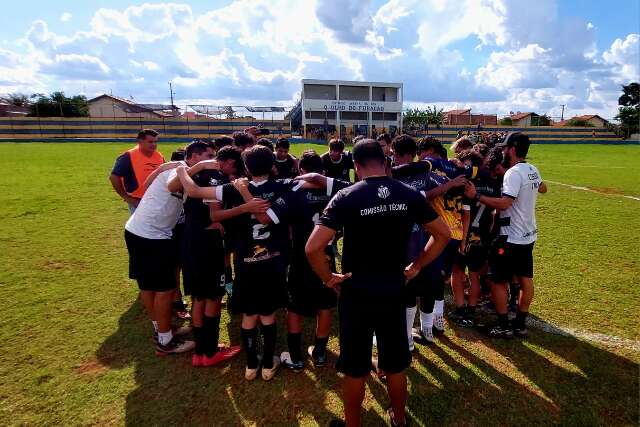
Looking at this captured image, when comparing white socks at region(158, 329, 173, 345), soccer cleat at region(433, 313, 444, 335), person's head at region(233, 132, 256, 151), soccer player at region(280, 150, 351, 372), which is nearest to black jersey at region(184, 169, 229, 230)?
soccer player at region(280, 150, 351, 372)

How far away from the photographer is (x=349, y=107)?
64000 millimetres

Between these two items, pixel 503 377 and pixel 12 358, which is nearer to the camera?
pixel 503 377

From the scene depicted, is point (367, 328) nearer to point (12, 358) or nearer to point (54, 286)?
point (12, 358)

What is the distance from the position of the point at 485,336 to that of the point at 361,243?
9.23 feet

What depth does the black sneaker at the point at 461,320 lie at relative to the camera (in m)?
4.60

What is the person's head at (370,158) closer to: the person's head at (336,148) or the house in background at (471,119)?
the person's head at (336,148)

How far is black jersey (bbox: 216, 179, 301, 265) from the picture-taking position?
10.7ft

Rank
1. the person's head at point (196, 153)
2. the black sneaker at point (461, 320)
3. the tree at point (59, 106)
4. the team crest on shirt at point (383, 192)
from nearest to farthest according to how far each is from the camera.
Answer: the team crest on shirt at point (383, 192) → the person's head at point (196, 153) → the black sneaker at point (461, 320) → the tree at point (59, 106)

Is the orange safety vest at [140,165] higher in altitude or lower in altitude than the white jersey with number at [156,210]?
higher

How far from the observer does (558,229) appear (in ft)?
28.1

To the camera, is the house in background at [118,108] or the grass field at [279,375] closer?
the grass field at [279,375]

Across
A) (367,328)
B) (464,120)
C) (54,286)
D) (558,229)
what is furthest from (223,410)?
(464,120)

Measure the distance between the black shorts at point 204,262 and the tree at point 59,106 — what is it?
64.7 meters

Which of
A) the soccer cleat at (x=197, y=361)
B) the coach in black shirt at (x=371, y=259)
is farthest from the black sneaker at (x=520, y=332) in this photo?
the soccer cleat at (x=197, y=361)
